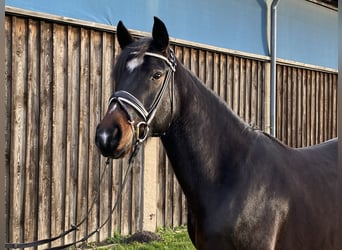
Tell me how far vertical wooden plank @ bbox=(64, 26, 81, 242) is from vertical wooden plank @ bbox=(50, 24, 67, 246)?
6 centimetres

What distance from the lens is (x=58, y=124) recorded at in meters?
4.82

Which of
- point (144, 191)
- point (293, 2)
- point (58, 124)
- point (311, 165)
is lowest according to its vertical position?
point (144, 191)

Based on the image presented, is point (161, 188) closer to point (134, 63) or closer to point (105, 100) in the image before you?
point (105, 100)

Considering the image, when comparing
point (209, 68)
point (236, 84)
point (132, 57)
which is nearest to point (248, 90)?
point (236, 84)

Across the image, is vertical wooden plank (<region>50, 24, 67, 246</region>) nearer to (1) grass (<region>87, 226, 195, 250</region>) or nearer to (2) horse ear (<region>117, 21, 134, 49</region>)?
(1) grass (<region>87, 226, 195, 250</region>)

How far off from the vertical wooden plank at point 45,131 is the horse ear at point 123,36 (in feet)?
7.59

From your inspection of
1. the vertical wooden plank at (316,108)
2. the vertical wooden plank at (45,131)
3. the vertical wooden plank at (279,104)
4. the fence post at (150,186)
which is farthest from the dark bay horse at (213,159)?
the vertical wooden plank at (316,108)

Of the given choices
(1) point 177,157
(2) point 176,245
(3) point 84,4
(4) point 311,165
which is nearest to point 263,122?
(2) point 176,245

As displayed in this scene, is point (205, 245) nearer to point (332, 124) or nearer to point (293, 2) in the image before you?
point (293, 2)

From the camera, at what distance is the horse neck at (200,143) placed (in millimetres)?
2383

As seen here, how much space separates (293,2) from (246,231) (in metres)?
6.72

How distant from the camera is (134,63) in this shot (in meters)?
2.27

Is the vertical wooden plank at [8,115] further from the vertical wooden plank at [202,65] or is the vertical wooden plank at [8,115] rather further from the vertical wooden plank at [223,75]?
the vertical wooden plank at [223,75]

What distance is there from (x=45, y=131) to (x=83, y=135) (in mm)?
496
